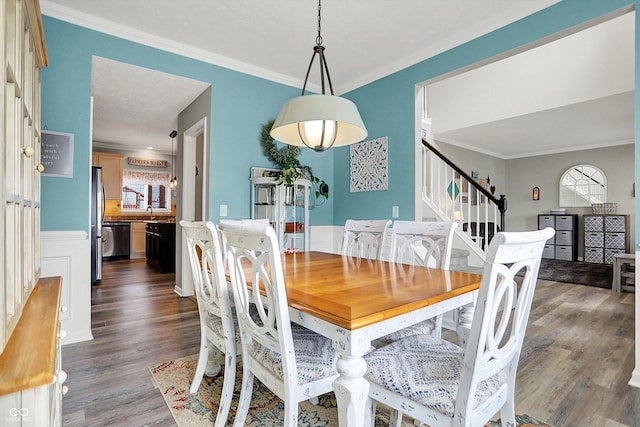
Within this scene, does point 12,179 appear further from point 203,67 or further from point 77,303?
point 203,67

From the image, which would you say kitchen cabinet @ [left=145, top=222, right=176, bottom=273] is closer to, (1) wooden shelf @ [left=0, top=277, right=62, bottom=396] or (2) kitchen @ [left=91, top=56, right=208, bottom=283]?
(2) kitchen @ [left=91, top=56, right=208, bottom=283]

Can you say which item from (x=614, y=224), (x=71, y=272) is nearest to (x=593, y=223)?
(x=614, y=224)

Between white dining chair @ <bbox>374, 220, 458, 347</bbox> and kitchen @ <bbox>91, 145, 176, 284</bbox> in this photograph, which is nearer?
white dining chair @ <bbox>374, 220, 458, 347</bbox>

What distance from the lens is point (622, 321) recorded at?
3234mm

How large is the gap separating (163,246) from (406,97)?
4583 mm

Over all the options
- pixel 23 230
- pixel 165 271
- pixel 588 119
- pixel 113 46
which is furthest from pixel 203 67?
pixel 588 119

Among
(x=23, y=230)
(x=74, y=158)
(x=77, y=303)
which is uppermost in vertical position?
(x=74, y=158)

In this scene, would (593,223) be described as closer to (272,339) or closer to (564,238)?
(564,238)

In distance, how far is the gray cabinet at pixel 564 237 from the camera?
7281 mm

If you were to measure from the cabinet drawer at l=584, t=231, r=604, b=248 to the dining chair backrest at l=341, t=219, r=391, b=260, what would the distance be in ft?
22.5

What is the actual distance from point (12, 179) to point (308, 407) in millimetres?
1644

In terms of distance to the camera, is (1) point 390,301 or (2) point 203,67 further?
(2) point 203,67

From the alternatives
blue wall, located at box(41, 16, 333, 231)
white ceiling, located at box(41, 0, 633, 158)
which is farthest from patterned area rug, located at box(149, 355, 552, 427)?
white ceiling, located at box(41, 0, 633, 158)

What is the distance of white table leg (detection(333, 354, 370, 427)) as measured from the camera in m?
1.07
